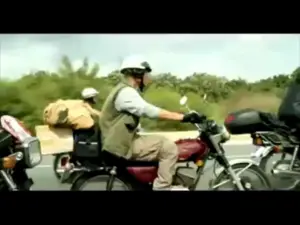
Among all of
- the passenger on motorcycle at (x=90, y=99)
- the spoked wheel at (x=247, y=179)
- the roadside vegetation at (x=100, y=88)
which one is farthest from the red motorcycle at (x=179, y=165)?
the passenger on motorcycle at (x=90, y=99)

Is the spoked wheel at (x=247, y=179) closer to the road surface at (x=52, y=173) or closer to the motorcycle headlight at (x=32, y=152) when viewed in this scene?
the road surface at (x=52, y=173)

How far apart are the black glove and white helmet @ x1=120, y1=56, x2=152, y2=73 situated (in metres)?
0.40

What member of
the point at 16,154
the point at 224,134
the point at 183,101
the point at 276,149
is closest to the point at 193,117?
the point at 183,101

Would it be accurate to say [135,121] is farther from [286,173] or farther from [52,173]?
[286,173]

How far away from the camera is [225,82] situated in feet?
12.9

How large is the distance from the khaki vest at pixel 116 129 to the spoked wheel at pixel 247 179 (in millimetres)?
653

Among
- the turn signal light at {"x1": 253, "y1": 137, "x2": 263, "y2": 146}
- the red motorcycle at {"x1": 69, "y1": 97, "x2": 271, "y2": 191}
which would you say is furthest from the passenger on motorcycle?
the turn signal light at {"x1": 253, "y1": 137, "x2": 263, "y2": 146}

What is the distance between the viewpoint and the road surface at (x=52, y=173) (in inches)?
151

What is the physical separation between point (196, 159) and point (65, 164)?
0.88 meters

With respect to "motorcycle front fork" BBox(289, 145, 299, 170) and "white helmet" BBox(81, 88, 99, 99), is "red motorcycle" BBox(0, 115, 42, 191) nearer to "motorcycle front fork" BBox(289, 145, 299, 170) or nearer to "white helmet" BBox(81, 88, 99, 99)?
"white helmet" BBox(81, 88, 99, 99)

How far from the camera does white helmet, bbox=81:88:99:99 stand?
3.85 m

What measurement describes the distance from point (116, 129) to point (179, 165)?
0.48 m
